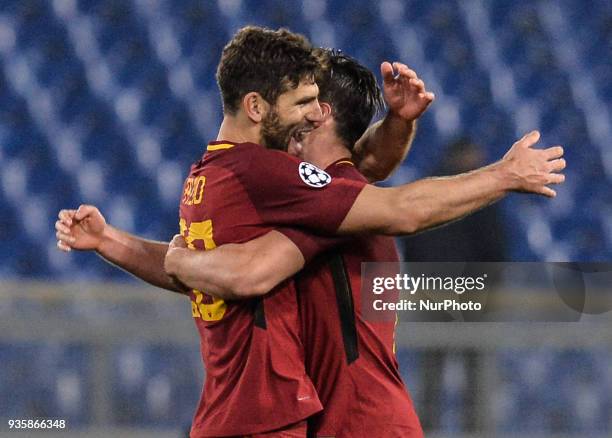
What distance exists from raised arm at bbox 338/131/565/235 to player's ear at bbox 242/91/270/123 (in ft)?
0.81

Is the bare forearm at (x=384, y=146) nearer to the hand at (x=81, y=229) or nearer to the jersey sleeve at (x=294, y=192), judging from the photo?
the jersey sleeve at (x=294, y=192)

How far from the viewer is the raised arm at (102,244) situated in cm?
262

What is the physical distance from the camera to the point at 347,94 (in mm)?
2525

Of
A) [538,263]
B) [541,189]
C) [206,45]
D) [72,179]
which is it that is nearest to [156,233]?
[72,179]

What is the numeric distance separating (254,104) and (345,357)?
19.2 inches

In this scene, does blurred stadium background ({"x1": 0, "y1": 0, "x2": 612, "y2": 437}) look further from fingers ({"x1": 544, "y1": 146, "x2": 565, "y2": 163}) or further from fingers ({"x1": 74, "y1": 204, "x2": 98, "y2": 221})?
fingers ({"x1": 544, "y1": 146, "x2": 565, "y2": 163})

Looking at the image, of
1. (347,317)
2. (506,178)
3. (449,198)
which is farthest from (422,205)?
(347,317)

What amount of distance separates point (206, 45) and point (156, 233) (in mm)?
593

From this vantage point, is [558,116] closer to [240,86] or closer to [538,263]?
[538,263]

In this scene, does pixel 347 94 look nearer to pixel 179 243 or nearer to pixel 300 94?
pixel 300 94

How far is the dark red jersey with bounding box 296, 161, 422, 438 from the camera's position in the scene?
7.65 ft

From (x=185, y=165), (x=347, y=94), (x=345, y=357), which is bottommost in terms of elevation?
(x=345, y=357)

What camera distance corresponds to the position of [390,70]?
2.48 metres

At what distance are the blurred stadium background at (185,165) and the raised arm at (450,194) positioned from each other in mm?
886
